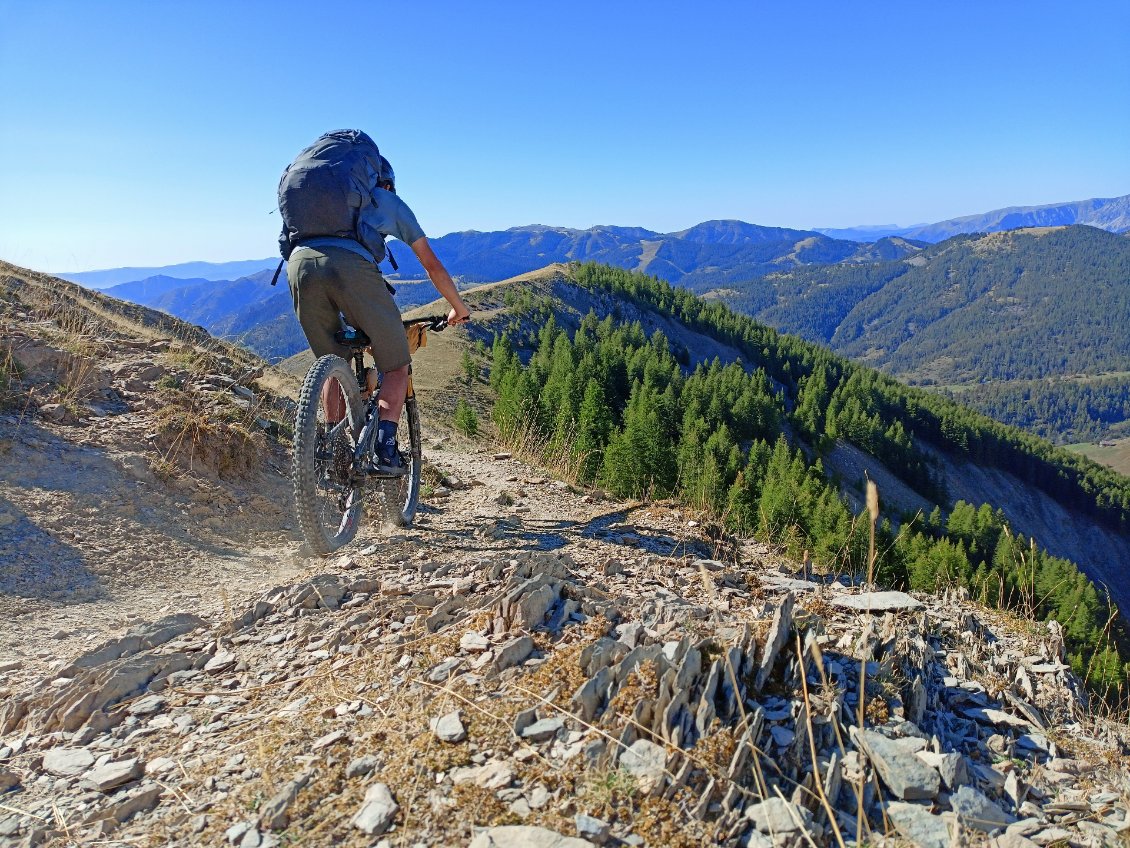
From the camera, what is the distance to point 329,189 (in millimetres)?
4918

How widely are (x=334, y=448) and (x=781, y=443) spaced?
52.1m

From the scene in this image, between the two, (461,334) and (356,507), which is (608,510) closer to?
(356,507)

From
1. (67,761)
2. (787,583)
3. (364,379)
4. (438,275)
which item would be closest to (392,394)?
(364,379)

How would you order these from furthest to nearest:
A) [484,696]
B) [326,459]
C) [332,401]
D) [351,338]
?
[332,401] < [351,338] < [326,459] < [484,696]

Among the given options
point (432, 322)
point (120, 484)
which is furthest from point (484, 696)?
point (120, 484)

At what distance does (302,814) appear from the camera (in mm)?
2521

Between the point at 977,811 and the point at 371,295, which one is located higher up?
the point at 371,295

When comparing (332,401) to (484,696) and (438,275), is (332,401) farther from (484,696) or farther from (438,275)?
(484,696)

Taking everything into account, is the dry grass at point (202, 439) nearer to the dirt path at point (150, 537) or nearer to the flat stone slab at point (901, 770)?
the dirt path at point (150, 537)

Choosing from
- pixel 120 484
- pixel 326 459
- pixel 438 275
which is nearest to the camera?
pixel 326 459

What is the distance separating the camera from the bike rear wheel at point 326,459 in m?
5.00

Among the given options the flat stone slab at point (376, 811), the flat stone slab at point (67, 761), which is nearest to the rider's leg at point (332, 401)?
the flat stone slab at point (67, 761)

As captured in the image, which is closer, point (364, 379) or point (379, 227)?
point (379, 227)

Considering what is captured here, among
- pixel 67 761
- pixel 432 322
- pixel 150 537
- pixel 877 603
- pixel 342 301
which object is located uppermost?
pixel 342 301
